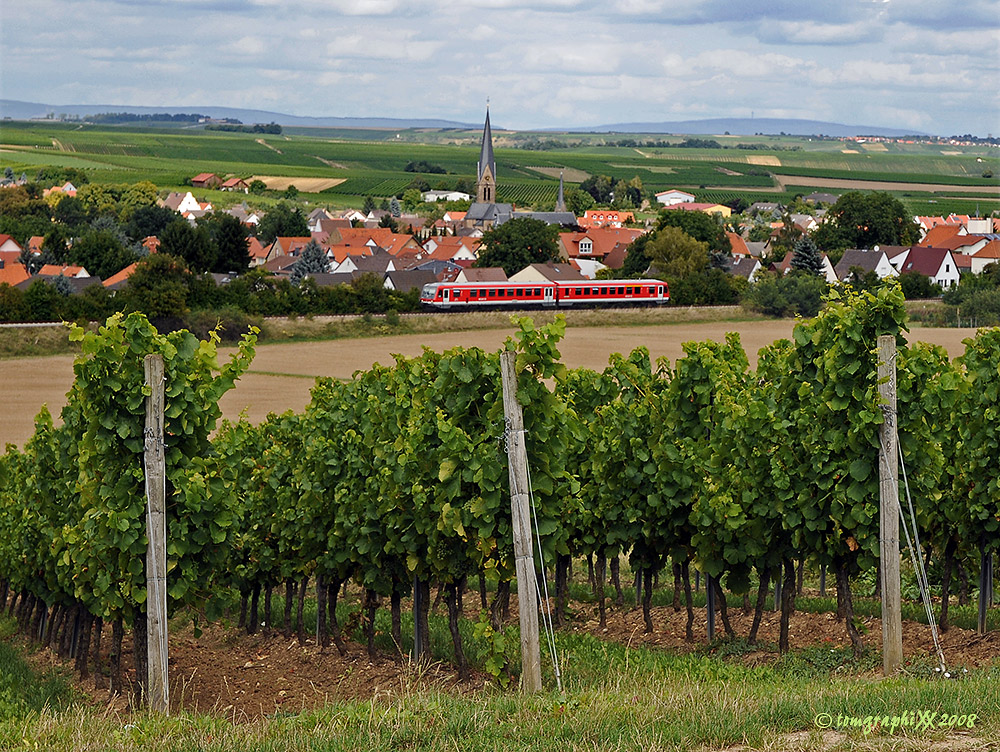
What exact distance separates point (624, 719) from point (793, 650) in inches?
201

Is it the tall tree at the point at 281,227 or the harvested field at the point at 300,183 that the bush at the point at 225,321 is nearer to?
the tall tree at the point at 281,227

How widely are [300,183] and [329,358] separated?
143465 millimetres

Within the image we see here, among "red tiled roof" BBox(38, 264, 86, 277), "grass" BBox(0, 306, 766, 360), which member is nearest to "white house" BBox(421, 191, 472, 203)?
"red tiled roof" BBox(38, 264, 86, 277)

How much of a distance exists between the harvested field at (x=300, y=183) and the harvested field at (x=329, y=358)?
124530 millimetres

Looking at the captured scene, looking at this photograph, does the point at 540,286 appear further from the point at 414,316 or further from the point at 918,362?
the point at 918,362

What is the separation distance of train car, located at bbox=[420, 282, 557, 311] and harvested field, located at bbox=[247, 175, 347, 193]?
4661 inches

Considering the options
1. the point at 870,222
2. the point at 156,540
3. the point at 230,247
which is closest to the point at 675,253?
the point at 870,222

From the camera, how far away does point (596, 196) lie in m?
182

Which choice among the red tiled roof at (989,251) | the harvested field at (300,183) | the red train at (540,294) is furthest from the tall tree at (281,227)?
the harvested field at (300,183)

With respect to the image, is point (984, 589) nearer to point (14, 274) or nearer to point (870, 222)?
point (14, 274)

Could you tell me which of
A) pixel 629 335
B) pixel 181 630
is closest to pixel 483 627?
pixel 181 630

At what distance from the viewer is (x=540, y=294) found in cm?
6988

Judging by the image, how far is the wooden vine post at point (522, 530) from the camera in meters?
9.97

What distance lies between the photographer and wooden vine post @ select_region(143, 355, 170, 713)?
Result: 33.4 ft
